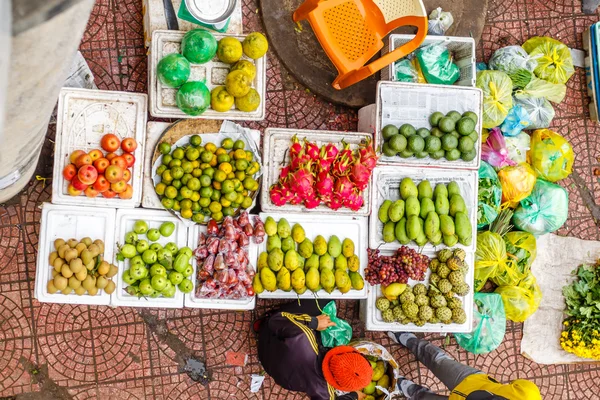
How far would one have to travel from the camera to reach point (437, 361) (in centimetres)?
413

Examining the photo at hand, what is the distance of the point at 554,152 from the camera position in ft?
14.6

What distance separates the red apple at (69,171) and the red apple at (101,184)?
0.59 feet

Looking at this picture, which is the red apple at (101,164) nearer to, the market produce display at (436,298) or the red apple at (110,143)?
the red apple at (110,143)

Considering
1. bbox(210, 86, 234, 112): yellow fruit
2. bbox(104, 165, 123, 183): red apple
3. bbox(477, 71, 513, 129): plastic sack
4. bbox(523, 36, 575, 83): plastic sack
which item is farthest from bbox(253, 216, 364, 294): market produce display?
bbox(523, 36, 575, 83): plastic sack

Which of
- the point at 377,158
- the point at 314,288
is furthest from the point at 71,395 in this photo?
the point at 377,158

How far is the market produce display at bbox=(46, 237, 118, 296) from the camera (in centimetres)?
349

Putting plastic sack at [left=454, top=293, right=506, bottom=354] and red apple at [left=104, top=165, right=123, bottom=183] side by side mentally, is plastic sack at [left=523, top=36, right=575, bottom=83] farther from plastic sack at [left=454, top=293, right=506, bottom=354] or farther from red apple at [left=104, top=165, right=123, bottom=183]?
red apple at [left=104, top=165, right=123, bottom=183]

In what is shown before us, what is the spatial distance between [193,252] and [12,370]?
5.98 ft

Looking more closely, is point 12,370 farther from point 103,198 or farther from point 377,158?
point 377,158

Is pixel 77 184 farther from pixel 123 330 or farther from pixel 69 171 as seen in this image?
pixel 123 330

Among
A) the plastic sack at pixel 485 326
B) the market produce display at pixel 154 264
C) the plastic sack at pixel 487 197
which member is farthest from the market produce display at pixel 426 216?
the market produce display at pixel 154 264

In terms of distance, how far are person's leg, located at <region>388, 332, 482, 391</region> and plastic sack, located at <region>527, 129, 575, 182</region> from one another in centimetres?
182

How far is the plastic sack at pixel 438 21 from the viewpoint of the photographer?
4.21 meters

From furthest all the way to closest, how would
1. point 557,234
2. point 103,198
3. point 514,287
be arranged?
1. point 557,234
2. point 514,287
3. point 103,198
